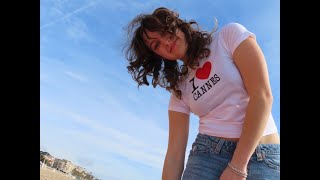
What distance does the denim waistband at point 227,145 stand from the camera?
73.8 inches

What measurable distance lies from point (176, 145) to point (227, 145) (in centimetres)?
40

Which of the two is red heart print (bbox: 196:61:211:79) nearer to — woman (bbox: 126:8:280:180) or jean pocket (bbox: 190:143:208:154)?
woman (bbox: 126:8:280:180)

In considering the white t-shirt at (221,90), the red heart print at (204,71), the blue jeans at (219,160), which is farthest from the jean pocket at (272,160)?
the red heart print at (204,71)

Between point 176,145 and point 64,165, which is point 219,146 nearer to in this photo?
point 176,145

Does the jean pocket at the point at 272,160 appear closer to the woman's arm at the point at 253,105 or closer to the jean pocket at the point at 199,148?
the woman's arm at the point at 253,105

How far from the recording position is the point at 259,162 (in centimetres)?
187

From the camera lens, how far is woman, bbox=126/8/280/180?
6.05ft

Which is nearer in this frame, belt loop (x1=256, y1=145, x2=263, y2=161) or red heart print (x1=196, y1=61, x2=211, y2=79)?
belt loop (x1=256, y1=145, x2=263, y2=161)

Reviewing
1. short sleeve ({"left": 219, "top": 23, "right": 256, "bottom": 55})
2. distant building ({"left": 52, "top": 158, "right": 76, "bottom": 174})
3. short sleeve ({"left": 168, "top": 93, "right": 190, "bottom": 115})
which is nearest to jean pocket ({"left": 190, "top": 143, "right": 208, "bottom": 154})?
short sleeve ({"left": 168, "top": 93, "right": 190, "bottom": 115})

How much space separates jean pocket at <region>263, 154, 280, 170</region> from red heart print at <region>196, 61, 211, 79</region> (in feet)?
1.71

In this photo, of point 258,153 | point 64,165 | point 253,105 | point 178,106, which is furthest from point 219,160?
point 64,165
